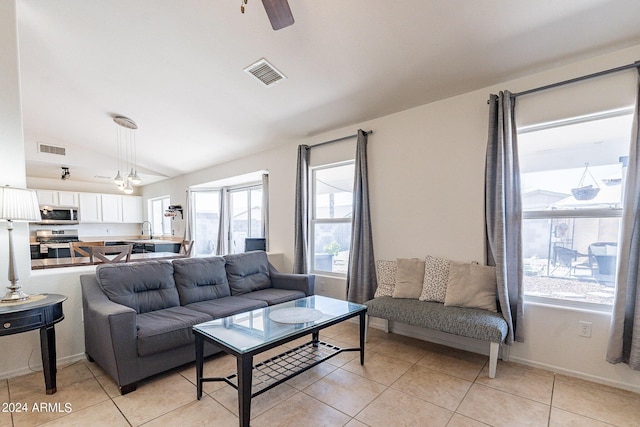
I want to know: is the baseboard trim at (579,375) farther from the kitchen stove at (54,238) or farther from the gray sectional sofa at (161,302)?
the kitchen stove at (54,238)

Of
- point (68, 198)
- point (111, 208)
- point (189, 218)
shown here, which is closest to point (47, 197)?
point (68, 198)

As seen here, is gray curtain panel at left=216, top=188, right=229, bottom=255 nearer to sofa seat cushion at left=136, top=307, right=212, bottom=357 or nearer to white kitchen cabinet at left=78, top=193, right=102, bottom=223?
white kitchen cabinet at left=78, top=193, right=102, bottom=223

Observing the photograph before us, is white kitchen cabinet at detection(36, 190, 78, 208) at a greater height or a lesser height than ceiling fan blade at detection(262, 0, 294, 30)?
lesser

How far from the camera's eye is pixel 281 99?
136 inches

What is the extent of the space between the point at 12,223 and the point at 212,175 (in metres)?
3.96

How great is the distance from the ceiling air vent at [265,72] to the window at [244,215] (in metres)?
3.16

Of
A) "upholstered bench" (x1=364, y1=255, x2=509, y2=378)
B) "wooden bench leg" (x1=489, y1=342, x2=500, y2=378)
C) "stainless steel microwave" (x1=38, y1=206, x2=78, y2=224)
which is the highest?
"stainless steel microwave" (x1=38, y1=206, x2=78, y2=224)

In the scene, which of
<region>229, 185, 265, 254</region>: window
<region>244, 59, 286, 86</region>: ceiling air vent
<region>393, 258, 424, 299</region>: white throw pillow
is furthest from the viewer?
<region>229, 185, 265, 254</region>: window

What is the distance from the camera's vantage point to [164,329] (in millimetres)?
2305

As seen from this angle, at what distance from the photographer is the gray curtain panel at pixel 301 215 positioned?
427 cm

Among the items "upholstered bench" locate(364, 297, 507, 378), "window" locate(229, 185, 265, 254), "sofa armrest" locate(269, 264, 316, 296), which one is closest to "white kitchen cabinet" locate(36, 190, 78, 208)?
"window" locate(229, 185, 265, 254)

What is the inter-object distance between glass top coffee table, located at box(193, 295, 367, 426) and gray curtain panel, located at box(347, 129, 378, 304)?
30.4 inches

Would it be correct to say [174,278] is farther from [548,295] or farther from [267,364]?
[548,295]

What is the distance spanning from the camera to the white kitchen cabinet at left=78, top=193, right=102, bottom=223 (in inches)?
280
